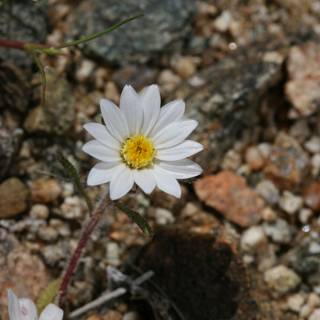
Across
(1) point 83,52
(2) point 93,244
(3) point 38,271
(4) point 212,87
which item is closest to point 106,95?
(1) point 83,52

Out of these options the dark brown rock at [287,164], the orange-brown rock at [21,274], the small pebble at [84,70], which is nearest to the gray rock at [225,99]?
the dark brown rock at [287,164]

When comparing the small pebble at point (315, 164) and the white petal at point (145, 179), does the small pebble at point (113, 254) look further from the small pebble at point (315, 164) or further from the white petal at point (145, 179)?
the small pebble at point (315, 164)

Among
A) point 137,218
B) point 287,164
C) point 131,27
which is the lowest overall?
point 137,218

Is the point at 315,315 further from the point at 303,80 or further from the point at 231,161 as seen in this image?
the point at 303,80

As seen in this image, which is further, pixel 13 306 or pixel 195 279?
pixel 195 279

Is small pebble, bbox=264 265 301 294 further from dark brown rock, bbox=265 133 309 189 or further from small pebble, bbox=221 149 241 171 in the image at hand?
small pebble, bbox=221 149 241 171

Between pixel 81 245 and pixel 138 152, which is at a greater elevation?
pixel 138 152

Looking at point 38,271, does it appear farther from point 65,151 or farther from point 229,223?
point 229,223

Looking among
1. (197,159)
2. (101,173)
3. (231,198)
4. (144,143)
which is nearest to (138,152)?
(144,143)
